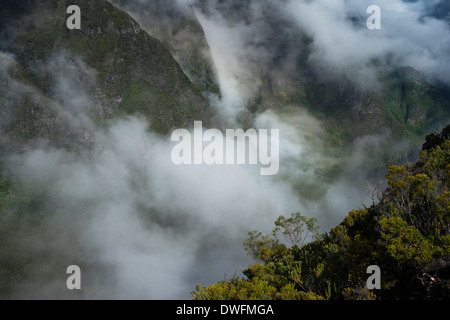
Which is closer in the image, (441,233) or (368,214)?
(441,233)

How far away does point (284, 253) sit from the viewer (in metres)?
58.4

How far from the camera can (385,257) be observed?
37938 mm

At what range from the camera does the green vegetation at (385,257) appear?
34.9 meters

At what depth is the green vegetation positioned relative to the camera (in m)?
34.9

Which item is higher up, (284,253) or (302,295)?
(284,253)
